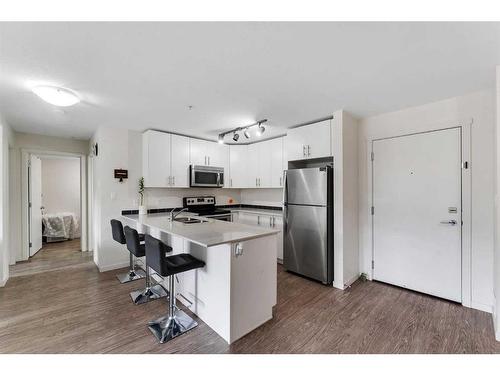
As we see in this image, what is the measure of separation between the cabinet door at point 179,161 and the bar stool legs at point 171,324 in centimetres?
218

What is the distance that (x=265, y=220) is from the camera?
4.00 metres

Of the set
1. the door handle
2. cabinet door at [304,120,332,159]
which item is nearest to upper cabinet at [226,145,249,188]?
cabinet door at [304,120,332,159]

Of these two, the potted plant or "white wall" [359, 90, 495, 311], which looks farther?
the potted plant

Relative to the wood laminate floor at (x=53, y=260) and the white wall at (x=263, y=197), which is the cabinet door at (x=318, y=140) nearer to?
the white wall at (x=263, y=197)

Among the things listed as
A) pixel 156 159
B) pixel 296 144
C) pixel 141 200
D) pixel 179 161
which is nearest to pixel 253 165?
pixel 296 144

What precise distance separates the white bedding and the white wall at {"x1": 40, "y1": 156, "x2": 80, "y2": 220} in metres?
0.29

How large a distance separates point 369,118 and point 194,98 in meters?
2.34

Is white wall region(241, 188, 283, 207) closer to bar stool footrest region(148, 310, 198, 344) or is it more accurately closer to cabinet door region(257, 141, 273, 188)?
cabinet door region(257, 141, 273, 188)

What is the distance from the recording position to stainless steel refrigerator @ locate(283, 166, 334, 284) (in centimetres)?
298

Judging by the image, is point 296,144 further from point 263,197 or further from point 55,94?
→ point 55,94

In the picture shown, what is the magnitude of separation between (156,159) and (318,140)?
2.57 meters
